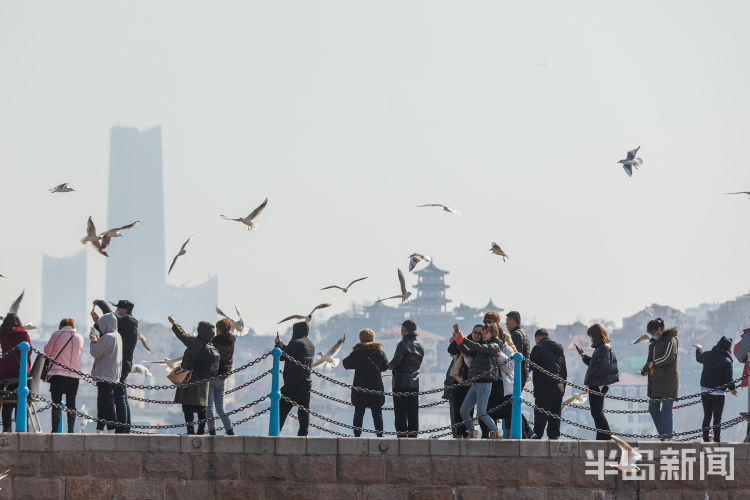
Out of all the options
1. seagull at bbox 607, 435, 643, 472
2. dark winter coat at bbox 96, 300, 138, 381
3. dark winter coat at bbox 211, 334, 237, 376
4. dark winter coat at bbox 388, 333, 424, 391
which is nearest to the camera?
seagull at bbox 607, 435, 643, 472

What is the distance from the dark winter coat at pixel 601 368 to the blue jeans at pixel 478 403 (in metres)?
1.17

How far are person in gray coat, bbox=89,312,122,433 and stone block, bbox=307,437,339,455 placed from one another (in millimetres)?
2143

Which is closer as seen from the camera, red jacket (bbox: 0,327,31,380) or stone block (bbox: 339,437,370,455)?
stone block (bbox: 339,437,370,455)

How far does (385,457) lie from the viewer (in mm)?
11688

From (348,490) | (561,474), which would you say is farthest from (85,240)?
(561,474)

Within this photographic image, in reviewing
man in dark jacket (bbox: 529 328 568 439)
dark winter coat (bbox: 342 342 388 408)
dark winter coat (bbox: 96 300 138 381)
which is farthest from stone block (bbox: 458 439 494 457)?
dark winter coat (bbox: 96 300 138 381)

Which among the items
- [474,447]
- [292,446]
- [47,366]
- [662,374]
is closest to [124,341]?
[47,366]

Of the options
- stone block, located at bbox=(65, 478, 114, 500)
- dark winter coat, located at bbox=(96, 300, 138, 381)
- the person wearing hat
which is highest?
→ dark winter coat, located at bbox=(96, 300, 138, 381)

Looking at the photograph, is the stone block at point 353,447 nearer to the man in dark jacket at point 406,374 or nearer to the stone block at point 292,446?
the stone block at point 292,446

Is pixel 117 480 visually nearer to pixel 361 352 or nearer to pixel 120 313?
pixel 120 313

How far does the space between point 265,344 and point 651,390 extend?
17895 cm

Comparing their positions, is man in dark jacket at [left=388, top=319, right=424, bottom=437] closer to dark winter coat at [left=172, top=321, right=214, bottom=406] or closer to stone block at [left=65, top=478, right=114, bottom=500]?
dark winter coat at [left=172, top=321, right=214, bottom=406]

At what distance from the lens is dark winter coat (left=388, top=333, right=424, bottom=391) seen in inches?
518

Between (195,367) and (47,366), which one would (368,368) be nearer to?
(195,367)
